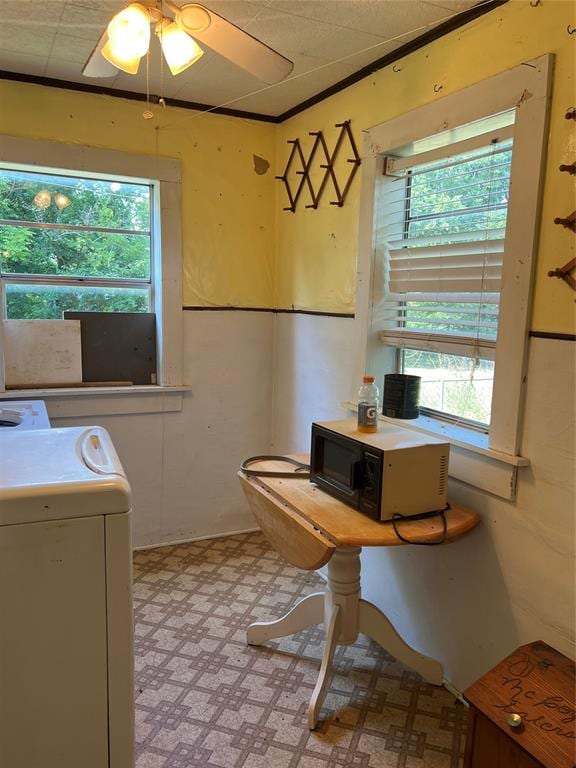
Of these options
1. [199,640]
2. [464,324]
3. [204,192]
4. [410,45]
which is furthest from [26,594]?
[204,192]

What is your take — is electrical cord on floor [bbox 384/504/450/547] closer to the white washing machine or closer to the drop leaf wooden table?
the drop leaf wooden table

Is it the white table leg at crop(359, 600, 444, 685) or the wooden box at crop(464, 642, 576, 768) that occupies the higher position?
the wooden box at crop(464, 642, 576, 768)

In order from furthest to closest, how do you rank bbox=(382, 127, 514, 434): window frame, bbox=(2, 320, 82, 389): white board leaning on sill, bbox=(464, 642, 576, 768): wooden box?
bbox=(2, 320, 82, 389): white board leaning on sill → bbox=(382, 127, 514, 434): window frame → bbox=(464, 642, 576, 768): wooden box

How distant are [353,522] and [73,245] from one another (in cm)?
205

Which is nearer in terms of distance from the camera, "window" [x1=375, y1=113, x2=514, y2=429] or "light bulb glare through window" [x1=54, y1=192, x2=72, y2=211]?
"window" [x1=375, y1=113, x2=514, y2=429]

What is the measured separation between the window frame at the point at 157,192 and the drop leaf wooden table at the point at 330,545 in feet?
3.51

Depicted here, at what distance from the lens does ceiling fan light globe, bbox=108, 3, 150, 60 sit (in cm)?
143

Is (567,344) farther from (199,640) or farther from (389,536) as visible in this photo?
(199,640)

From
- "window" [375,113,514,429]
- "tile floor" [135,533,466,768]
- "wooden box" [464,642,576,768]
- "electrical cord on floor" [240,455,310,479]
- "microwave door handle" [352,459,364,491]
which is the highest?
"window" [375,113,514,429]

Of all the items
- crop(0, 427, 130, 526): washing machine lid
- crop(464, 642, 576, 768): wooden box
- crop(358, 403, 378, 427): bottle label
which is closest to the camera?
crop(0, 427, 130, 526): washing machine lid

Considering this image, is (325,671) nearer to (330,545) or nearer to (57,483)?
(330,545)

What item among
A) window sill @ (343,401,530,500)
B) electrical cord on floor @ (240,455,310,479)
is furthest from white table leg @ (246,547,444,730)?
window sill @ (343,401,530,500)

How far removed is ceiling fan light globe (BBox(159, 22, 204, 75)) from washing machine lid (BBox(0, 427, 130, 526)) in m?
1.09

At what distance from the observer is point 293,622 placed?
7.40 ft
